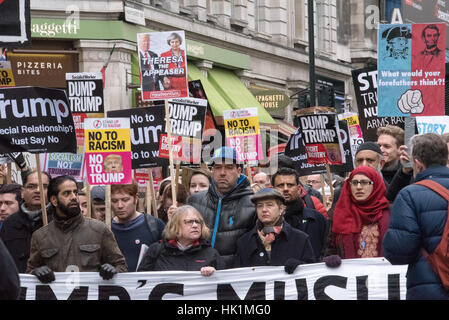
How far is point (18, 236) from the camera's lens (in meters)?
9.46

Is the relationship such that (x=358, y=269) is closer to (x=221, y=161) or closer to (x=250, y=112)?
(x=221, y=161)

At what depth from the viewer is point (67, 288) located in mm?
8531

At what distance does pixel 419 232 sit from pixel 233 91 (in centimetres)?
2312

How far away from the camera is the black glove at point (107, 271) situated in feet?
27.4

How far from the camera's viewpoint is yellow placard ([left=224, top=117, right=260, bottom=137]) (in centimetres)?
1544

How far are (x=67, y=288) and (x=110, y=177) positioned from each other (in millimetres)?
2182

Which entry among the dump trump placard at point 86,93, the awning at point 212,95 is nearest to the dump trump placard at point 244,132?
the dump trump placard at point 86,93

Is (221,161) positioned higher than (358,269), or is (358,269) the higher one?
(221,161)

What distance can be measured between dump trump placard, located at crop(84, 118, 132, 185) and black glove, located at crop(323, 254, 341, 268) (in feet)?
9.71

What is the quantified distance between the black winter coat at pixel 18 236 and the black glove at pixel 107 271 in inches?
48.7

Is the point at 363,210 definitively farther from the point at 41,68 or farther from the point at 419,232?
the point at 41,68

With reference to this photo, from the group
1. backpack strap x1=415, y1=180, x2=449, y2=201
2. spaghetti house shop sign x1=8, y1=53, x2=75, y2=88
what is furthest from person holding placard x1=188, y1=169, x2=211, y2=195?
spaghetti house shop sign x1=8, y1=53, x2=75, y2=88

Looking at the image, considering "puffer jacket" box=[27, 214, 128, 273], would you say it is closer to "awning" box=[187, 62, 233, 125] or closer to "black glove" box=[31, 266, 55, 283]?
"black glove" box=[31, 266, 55, 283]
